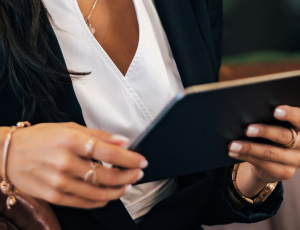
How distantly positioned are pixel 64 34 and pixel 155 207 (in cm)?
50

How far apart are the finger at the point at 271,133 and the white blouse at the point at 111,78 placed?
0.30 metres

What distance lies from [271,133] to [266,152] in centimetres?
5

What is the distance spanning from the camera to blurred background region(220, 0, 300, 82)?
8.24 ft

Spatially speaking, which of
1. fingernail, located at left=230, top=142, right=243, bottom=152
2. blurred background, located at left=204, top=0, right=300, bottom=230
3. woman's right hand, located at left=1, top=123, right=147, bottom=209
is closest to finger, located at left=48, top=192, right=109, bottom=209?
woman's right hand, located at left=1, top=123, right=147, bottom=209

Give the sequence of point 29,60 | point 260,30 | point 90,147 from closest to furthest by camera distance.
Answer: point 90,147
point 29,60
point 260,30

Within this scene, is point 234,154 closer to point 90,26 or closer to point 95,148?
point 95,148

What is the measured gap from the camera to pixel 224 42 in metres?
2.67

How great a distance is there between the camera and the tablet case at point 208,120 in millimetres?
312

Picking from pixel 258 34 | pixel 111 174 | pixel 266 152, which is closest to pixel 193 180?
pixel 266 152

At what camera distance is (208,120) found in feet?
1.17

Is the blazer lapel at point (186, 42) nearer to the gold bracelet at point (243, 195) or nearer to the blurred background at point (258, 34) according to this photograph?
the gold bracelet at point (243, 195)

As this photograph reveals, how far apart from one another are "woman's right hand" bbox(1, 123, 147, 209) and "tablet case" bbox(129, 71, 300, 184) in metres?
0.04

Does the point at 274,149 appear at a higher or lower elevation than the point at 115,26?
lower

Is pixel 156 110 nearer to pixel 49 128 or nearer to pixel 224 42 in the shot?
pixel 49 128
